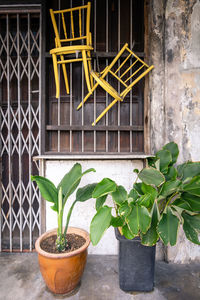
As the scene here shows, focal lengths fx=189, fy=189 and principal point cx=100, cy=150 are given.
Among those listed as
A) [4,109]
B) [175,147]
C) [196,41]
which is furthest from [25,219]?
[196,41]

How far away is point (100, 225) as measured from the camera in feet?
4.11

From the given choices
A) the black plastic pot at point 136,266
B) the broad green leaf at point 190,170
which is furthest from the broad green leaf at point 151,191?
the black plastic pot at point 136,266

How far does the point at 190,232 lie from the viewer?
1.32m

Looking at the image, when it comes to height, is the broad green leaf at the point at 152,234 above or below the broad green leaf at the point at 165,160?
below

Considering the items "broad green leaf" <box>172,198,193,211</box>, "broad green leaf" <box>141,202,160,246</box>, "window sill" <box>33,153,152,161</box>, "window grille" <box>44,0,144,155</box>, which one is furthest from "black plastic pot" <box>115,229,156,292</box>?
"window grille" <box>44,0,144,155</box>

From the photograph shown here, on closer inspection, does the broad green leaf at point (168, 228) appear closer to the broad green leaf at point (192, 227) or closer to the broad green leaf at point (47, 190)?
the broad green leaf at point (192, 227)

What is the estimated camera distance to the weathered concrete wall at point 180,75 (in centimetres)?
180

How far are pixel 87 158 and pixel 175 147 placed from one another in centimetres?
82

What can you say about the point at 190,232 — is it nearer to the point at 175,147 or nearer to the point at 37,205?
the point at 175,147

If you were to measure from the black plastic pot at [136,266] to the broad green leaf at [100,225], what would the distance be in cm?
32

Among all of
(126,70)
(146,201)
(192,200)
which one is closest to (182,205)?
(192,200)

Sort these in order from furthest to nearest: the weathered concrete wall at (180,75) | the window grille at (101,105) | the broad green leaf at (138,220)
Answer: the window grille at (101,105), the weathered concrete wall at (180,75), the broad green leaf at (138,220)

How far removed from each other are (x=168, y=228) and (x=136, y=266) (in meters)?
0.48

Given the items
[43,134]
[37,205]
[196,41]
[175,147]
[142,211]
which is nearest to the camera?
[142,211]
